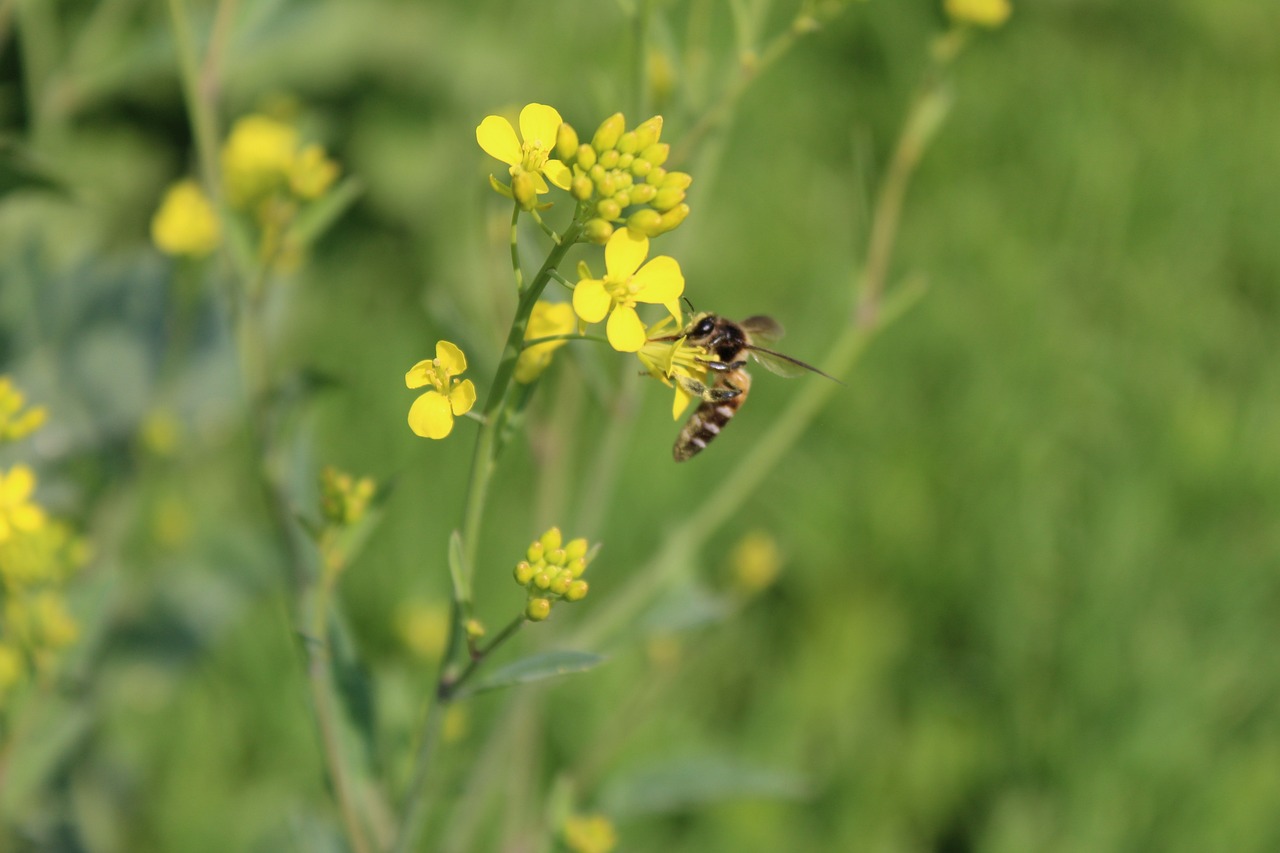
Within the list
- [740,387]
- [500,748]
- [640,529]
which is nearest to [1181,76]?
[640,529]

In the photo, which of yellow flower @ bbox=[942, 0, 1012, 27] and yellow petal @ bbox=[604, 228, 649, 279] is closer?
yellow petal @ bbox=[604, 228, 649, 279]

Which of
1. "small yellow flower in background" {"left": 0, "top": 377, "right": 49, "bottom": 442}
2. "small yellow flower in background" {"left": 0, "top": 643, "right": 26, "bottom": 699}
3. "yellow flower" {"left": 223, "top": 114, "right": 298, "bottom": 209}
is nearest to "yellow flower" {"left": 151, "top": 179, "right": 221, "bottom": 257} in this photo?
"yellow flower" {"left": 223, "top": 114, "right": 298, "bottom": 209}

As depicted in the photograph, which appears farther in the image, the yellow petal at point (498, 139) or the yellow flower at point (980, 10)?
the yellow flower at point (980, 10)

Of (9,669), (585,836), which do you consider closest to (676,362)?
(585,836)

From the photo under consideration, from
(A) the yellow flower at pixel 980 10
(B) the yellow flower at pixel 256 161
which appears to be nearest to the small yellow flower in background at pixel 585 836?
(B) the yellow flower at pixel 256 161

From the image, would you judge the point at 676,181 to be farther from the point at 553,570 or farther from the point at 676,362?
the point at 553,570

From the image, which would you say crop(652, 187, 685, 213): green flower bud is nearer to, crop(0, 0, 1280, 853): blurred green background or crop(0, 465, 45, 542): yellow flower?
crop(0, 0, 1280, 853): blurred green background

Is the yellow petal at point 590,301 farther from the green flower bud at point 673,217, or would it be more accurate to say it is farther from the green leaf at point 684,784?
the green leaf at point 684,784

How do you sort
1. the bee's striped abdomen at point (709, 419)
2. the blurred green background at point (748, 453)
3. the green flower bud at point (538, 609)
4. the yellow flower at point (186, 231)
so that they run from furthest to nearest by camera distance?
the blurred green background at point (748, 453), the yellow flower at point (186, 231), the bee's striped abdomen at point (709, 419), the green flower bud at point (538, 609)
